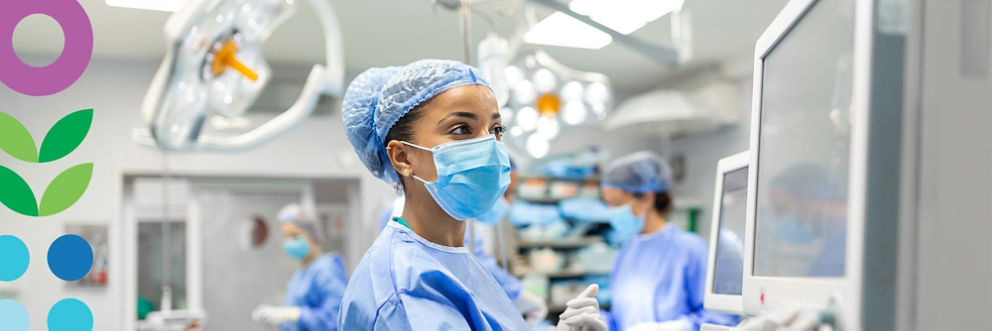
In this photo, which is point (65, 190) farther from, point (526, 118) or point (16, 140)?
point (526, 118)

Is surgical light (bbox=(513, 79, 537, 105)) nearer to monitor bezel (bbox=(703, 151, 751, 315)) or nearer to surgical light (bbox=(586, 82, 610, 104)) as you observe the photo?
surgical light (bbox=(586, 82, 610, 104))

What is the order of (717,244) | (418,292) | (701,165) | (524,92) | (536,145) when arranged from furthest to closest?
(701,165)
(536,145)
(524,92)
(717,244)
(418,292)

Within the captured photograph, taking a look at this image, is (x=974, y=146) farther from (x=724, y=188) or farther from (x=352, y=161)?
(x=352, y=161)

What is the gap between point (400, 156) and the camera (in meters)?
1.25

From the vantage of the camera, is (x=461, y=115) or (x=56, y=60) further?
(x=56, y=60)

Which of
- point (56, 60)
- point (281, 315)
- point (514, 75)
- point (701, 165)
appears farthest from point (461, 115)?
point (701, 165)

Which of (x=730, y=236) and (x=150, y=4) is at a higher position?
(x=150, y=4)

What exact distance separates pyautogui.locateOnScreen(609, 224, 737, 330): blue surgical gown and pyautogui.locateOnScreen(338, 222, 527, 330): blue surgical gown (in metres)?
1.38

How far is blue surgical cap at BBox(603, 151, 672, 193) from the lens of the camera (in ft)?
9.67

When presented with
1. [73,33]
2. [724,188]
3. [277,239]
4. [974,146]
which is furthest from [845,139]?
[277,239]

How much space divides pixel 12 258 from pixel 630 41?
1840 millimetres

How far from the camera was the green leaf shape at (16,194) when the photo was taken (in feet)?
4.09

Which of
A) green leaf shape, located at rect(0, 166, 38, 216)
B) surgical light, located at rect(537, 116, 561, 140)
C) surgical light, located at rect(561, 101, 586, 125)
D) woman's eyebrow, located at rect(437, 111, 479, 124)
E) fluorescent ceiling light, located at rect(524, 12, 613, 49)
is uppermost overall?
fluorescent ceiling light, located at rect(524, 12, 613, 49)

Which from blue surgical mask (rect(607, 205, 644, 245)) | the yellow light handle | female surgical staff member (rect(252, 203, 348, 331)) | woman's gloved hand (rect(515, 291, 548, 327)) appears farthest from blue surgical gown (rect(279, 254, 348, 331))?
the yellow light handle
